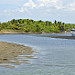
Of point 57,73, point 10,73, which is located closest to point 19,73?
point 10,73

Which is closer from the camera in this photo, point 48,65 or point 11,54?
point 48,65

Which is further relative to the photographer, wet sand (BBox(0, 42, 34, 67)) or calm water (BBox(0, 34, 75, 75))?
wet sand (BBox(0, 42, 34, 67))

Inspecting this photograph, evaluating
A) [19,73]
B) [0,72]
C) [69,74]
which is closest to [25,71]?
[19,73]

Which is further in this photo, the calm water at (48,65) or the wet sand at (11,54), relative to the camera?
the wet sand at (11,54)

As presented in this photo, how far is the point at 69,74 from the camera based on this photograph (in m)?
18.3

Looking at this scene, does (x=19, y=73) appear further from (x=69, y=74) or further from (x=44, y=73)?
(x=69, y=74)

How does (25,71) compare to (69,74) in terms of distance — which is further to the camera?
(25,71)

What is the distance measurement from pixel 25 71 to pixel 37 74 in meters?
1.71

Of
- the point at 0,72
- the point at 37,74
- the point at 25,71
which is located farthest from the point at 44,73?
the point at 0,72

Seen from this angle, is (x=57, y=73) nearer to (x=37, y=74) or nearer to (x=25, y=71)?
(x=37, y=74)

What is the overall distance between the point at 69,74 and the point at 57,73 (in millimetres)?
1090

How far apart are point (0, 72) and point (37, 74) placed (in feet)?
11.0

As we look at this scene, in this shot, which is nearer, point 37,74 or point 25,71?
point 37,74

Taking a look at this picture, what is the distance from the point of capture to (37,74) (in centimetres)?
1825
